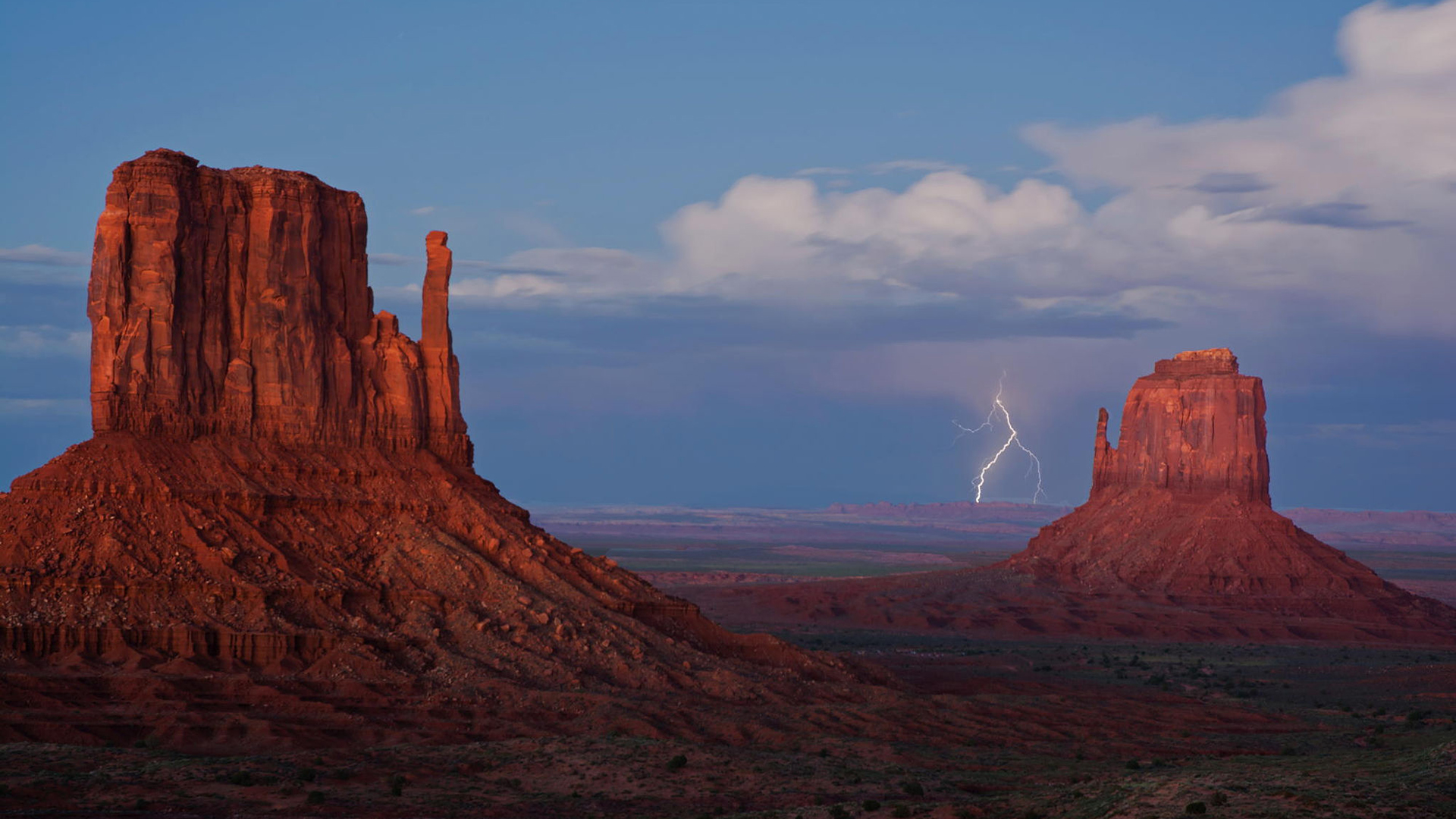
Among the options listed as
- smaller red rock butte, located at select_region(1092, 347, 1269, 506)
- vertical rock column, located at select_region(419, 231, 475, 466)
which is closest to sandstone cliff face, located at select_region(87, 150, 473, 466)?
vertical rock column, located at select_region(419, 231, 475, 466)

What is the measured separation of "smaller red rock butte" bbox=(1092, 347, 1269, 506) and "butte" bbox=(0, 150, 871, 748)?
238ft

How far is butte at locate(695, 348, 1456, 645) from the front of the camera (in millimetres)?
107625

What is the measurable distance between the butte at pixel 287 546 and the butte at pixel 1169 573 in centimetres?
5471

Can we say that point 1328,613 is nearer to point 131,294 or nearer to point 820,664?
point 820,664

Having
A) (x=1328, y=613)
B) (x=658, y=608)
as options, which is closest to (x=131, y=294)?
(x=658, y=608)

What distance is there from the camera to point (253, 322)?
174 ft

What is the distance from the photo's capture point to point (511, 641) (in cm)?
4991

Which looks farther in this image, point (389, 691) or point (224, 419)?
point (224, 419)

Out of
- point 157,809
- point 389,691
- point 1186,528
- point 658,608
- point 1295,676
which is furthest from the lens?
point 1186,528

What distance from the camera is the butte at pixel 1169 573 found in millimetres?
107625

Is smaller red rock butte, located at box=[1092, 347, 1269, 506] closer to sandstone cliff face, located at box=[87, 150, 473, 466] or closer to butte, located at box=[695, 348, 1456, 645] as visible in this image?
butte, located at box=[695, 348, 1456, 645]

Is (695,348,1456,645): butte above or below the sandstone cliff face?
below

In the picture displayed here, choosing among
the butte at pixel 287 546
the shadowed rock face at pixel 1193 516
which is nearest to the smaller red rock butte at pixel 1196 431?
the shadowed rock face at pixel 1193 516

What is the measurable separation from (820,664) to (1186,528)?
231ft
